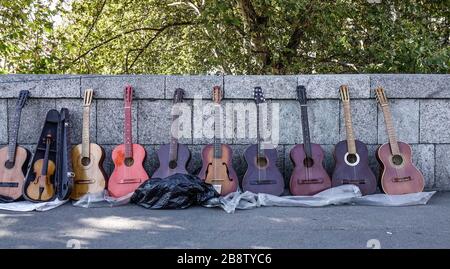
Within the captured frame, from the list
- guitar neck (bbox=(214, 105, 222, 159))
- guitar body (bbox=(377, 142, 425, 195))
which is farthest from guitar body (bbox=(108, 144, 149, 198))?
guitar body (bbox=(377, 142, 425, 195))

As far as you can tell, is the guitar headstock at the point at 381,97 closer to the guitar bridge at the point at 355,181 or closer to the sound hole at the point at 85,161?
the guitar bridge at the point at 355,181

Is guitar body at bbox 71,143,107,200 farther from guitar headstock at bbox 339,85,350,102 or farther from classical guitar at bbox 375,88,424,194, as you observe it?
classical guitar at bbox 375,88,424,194

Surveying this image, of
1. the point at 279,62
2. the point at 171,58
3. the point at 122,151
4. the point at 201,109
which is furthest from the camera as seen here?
the point at 171,58

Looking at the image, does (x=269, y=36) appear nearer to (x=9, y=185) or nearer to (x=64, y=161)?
(x=64, y=161)

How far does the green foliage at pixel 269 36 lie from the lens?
8531 mm

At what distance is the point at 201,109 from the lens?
592cm

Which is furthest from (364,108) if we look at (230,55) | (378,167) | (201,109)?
(230,55)

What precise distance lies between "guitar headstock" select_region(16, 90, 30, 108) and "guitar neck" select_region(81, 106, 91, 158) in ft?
2.29

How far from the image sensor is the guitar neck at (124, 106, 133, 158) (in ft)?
18.2

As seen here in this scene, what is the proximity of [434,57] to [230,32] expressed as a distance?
14.7ft

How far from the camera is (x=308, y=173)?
18.0ft

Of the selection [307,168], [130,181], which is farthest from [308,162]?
[130,181]
